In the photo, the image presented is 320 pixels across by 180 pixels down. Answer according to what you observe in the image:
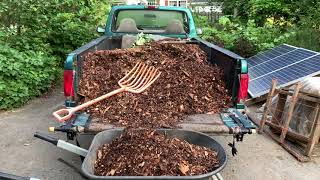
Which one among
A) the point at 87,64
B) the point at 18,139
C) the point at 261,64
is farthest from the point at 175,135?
the point at 261,64

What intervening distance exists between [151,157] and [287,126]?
118 inches

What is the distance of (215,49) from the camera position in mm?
5586

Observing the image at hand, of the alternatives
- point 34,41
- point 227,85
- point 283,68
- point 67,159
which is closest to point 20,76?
point 34,41

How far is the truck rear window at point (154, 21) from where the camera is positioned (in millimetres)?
7598

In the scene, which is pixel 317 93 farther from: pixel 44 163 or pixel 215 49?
pixel 44 163

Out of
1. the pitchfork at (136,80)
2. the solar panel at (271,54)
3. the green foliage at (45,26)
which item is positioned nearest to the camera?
the pitchfork at (136,80)

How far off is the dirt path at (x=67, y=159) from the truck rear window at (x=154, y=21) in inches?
94.1

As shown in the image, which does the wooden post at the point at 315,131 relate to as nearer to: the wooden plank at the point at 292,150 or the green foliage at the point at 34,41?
the wooden plank at the point at 292,150

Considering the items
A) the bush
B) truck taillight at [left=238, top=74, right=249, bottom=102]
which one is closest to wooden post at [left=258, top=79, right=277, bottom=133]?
truck taillight at [left=238, top=74, right=249, bottom=102]

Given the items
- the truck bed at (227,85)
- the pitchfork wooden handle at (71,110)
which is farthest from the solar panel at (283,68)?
the pitchfork wooden handle at (71,110)

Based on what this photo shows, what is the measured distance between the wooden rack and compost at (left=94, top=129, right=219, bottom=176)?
7.33ft

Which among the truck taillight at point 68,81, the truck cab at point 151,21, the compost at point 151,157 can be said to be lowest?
the compost at point 151,157

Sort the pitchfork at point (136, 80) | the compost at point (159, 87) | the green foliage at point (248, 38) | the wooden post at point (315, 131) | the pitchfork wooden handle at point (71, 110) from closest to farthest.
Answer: the pitchfork wooden handle at point (71, 110), the compost at point (159, 87), the pitchfork at point (136, 80), the wooden post at point (315, 131), the green foliage at point (248, 38)

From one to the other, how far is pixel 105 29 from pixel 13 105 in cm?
216
